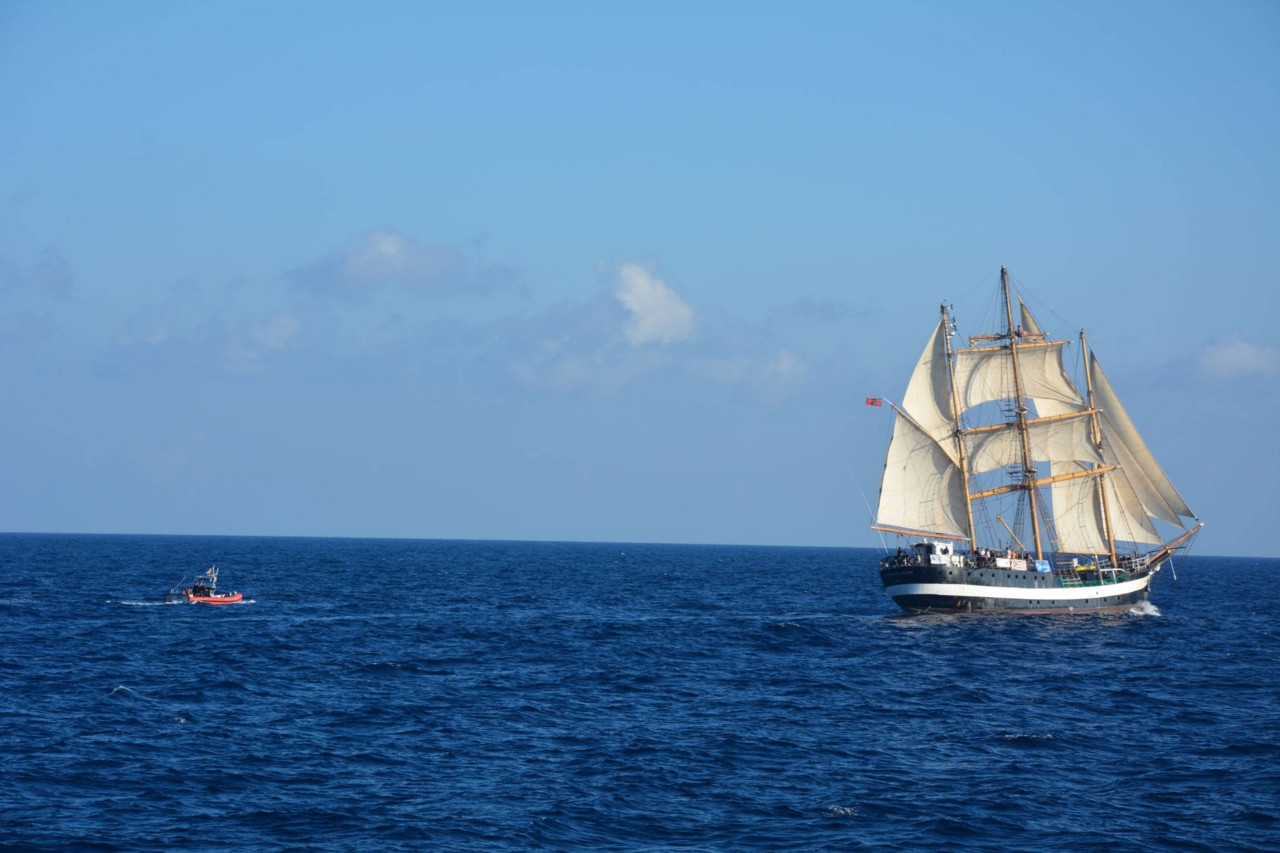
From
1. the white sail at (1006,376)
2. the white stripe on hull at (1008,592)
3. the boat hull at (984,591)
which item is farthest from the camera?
the white sail at (1006,376)

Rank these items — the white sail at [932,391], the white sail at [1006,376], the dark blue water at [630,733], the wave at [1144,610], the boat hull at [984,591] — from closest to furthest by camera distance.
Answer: the dark blue water at [630,733], the boat hull at [984,591], the white sail at [932,391], the white sail at [1006,376], the wave at [1144,610]

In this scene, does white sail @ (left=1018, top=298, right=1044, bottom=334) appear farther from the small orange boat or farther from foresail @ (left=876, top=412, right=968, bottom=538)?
the small orange boat

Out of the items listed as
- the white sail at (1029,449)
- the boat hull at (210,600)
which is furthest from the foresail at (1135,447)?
the boat hull at (210,600)

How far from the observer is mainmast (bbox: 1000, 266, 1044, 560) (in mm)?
97375

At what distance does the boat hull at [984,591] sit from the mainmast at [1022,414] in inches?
224

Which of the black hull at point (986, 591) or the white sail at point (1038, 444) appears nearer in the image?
the black hull at point (986, 591)

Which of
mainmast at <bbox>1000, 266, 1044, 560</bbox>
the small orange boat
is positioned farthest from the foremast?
the small orange boat

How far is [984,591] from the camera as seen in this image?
89.8 meters

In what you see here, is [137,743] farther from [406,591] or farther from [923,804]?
[406,591]

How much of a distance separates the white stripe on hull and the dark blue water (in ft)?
6.96

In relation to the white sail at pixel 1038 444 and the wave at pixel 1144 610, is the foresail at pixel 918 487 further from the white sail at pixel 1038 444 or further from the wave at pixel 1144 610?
the wave at pixel 1144 610

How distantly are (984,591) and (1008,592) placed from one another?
1.83 metres

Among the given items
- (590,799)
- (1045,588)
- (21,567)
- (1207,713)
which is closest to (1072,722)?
(1207,713)

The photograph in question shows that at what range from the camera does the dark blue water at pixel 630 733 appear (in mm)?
33969
